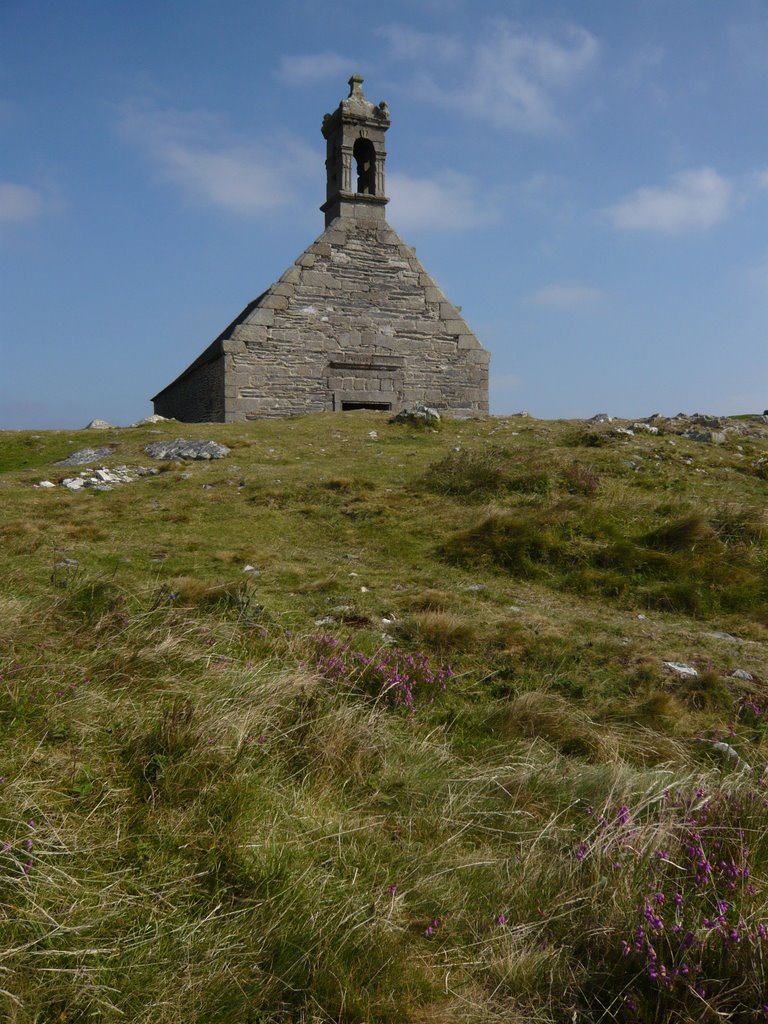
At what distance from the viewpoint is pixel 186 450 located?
15.1 metres

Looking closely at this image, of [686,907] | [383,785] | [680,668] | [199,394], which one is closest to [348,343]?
[199,394]

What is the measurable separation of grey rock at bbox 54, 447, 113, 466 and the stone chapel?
21.2ft

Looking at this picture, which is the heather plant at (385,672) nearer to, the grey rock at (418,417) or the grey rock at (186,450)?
the grey rock at (186,450)

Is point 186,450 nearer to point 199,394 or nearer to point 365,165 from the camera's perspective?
point 199,394

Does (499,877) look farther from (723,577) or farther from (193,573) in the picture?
(723,577)

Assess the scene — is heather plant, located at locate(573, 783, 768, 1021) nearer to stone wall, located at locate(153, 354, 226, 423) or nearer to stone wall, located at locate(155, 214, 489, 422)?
stone wall, located at locate(155, 214, 489, 422)

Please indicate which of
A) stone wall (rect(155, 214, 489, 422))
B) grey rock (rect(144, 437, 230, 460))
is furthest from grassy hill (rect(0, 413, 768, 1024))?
stone wall (rect(155, 214, 489, 422))

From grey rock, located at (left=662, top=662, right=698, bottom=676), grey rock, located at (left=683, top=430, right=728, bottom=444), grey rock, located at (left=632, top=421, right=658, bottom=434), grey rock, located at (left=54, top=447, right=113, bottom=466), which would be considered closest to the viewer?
grey rock, located at (left=662, top=662, right=698, bottom=676)

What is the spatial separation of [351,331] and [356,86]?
8273 mm

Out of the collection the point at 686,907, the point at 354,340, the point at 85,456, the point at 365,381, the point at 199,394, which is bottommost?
the point at 686,907

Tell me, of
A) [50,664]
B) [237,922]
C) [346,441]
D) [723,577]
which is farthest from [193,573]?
[346,441]

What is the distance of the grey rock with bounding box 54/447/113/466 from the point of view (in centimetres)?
1488

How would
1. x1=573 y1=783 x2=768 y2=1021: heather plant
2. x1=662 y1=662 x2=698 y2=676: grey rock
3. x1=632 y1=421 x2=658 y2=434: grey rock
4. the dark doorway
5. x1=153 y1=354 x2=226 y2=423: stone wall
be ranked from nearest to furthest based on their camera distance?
1. x1=573 y1=783 x2=768 y2=1021: heather plant
2. x1=662 y1=662 x2=698 y2=676: grey rock
3. x1=632 y1=421 x2=658 y2=434: grey rock
4. x1=153 y1=354 x2=226 y2=423: stone wall
5. the dark doorway

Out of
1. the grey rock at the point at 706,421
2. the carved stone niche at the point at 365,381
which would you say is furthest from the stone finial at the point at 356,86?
the grey rock at the point at 706,421
